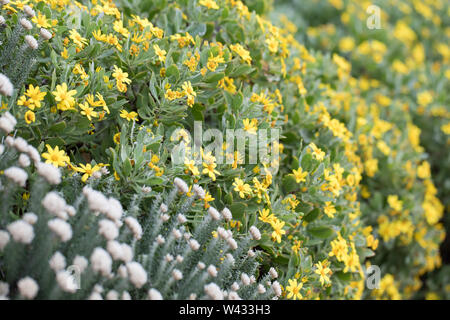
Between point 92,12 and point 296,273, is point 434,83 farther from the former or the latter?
point 92,12

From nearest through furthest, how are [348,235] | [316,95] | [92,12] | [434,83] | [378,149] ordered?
[92,12], [348,235], [316,95], [378,149], [434,83]

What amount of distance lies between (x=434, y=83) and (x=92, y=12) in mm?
3637

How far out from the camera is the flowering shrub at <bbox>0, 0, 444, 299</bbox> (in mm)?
1497

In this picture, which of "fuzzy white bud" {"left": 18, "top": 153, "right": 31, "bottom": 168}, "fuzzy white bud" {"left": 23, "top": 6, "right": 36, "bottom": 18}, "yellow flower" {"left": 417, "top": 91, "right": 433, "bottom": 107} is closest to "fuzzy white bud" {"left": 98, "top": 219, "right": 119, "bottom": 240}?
"fuzzy white bud" {"left": 18, "top": 153, "right": 31, "bottom": 168}

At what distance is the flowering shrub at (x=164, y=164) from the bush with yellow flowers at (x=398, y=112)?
0.34m

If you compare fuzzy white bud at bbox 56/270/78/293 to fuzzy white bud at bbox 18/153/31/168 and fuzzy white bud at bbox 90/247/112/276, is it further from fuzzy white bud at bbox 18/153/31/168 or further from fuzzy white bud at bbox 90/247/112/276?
fuzzy white bud at bbox 18/153/31/168

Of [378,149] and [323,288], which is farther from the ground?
[378,149]

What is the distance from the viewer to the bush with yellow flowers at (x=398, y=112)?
3410 mm

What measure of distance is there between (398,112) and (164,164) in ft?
9.53

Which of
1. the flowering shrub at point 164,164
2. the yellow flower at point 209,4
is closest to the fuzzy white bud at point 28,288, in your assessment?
the flowering shrub at point 164,164

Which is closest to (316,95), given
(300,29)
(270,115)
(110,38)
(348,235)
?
(270,115)

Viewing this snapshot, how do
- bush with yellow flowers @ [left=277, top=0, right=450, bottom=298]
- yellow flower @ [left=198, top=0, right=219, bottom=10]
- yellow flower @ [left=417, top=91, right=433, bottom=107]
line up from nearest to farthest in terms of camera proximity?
yellow flower @ [left=198, top=0, right=219, bottom=10] → bush with yellow flowers @ [left=277, top=0, right=450, bottom=298] → yellow flower @ [left=417, top=91, right=433, bottom=107]

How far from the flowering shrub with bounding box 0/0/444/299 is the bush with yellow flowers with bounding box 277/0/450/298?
1.12 feet

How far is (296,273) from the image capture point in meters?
2.15
